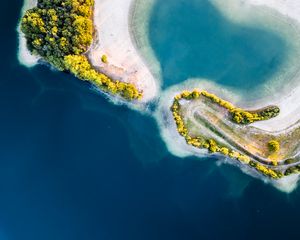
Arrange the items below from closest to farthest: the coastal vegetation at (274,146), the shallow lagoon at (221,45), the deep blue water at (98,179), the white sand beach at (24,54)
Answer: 1. the coastal vegetation at (274,146)
2. the shallow lagoon at (221,45)
3. the deep blue water at (98,179)
4. the white sand beach at (24,54)

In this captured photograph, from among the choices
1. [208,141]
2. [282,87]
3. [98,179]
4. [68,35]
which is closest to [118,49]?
[68,35]

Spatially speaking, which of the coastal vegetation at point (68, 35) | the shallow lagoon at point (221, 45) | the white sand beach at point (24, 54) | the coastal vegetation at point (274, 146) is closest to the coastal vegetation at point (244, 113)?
the shallow lagoon at point (221, 45)

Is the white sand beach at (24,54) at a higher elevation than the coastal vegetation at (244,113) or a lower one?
higher

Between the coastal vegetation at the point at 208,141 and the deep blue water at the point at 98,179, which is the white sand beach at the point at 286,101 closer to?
the coastal vegetation at the point at 208,141

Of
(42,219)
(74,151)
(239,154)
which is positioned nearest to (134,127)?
(74,151)

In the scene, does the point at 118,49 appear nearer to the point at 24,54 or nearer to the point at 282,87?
the point at 24,54

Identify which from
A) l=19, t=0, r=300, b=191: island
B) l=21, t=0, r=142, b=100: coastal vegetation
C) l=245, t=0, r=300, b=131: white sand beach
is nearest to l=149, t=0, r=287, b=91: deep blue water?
l=19, t=0, r=300, b=191: island
